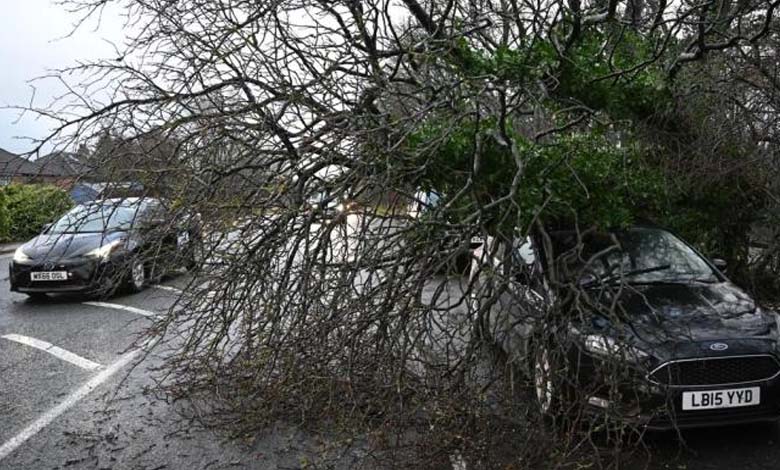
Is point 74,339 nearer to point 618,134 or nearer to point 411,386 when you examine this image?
point 411,386

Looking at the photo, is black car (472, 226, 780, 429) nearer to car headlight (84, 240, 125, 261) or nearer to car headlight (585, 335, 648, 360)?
car headlight (585, 335, 648, 360)

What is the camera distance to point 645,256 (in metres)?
5.49

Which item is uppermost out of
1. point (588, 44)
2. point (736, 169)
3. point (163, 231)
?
point (588, 44)

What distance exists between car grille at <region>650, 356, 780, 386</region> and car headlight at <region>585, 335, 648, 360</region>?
0.67ft

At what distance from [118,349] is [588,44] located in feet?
20.3

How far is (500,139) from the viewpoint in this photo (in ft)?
15.5

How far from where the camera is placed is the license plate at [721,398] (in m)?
4.08

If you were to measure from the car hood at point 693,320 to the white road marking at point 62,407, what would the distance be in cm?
419

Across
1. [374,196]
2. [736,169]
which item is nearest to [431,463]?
[374,196]

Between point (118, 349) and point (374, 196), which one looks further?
point (118, 349)

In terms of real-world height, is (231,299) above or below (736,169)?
below

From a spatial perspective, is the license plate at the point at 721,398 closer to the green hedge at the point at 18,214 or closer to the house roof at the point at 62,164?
the house roof at the point at 62,164

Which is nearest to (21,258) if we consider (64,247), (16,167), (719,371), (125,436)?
(64,247)

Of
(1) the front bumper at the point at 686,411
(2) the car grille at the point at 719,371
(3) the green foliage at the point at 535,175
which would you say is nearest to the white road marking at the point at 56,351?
(3) the green foliage at the point at 535,175
